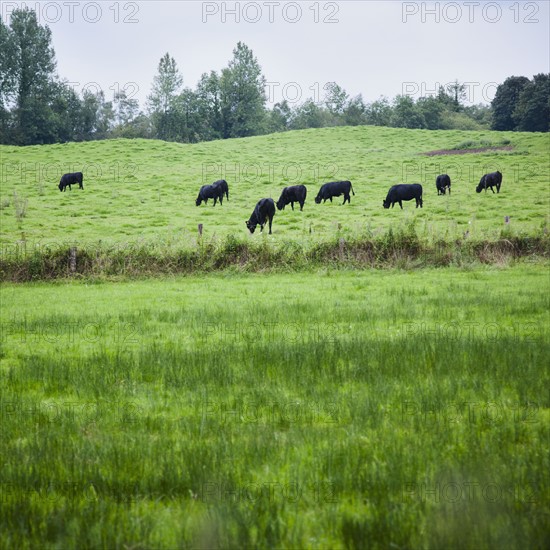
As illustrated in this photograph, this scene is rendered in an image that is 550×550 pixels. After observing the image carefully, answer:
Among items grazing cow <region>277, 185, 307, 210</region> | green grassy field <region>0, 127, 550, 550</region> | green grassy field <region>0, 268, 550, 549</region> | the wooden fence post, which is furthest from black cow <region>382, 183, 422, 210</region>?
green grassy field <region>0, 268, 550, 549</region>

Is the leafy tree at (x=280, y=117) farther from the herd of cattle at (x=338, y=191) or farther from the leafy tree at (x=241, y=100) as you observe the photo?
the herd of cattle at (x=338, y=191)

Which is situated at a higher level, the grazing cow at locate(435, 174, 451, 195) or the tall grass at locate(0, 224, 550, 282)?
the grazing cow at locate(435, 174, 451, 195)

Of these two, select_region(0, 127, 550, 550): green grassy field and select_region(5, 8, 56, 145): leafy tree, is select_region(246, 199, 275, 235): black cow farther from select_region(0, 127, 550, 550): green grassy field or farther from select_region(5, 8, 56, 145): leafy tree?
select_region(5, 8, 56, 145): leafy tree

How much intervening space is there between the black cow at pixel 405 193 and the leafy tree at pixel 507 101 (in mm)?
64017

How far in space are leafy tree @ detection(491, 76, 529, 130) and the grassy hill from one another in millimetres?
34001

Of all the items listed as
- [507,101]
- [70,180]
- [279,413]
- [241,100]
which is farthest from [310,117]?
[279,413]

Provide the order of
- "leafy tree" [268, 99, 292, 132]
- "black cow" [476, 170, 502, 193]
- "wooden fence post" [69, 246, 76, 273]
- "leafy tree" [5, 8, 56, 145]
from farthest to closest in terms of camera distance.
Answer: "leafy tree" [268, 99, 292, 132]
"leafy tree" [5, 8, 56, 145]
"black cow" [476, 170, 502, 193]
"wooden fence post" [69, 246, 76, 273]

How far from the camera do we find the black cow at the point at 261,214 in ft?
90.2

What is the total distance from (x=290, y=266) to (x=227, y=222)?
31.8 ft

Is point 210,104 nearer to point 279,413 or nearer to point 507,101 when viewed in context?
point 507,101

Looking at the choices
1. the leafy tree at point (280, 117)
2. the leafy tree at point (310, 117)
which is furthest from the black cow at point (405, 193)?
the leafy tree at point (310, 117)

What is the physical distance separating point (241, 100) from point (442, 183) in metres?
63.2

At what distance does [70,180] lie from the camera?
3841 cm

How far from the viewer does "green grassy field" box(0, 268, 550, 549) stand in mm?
2943
